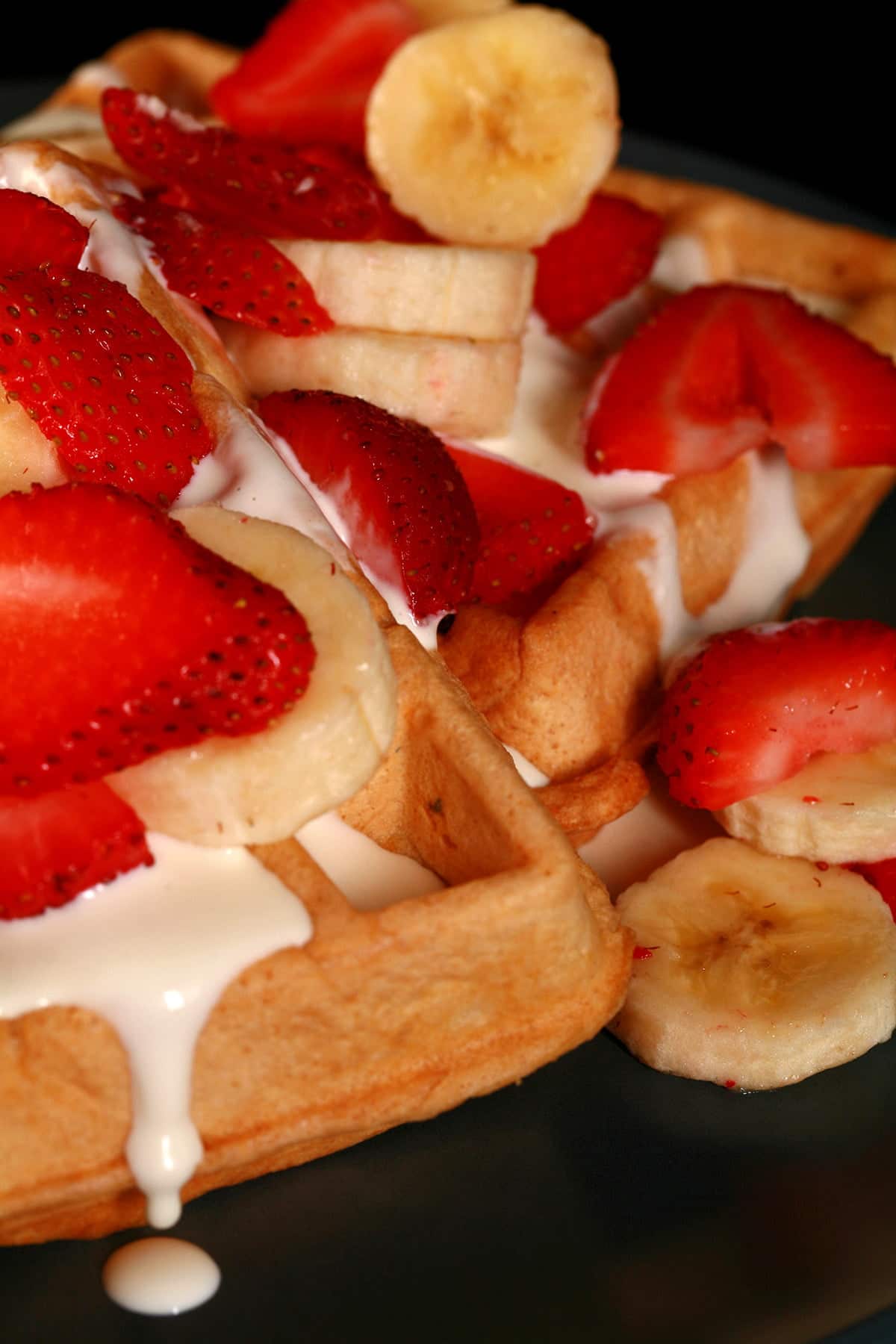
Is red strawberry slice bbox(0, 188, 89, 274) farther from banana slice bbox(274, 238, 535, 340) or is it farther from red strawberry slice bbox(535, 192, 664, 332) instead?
red strawberry slice bbox(535, 192, 664, 332)

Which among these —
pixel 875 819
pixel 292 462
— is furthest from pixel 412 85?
pixel 875 819

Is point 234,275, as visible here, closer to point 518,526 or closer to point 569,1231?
point 518,526

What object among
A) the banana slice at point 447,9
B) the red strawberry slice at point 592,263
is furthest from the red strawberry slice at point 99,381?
the banana slice at point 447,9

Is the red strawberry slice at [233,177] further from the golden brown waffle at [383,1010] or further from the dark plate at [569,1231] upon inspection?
the dark plate at [569,1231]

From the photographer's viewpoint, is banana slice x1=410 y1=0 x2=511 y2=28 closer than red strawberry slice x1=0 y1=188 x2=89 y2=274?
No

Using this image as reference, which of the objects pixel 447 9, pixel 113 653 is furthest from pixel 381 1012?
pixel 447 9

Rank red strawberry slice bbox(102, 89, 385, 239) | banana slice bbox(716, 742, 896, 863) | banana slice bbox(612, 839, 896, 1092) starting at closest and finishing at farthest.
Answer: banana slice bbox(612, 839, 896, 1092)
banana slice bbox(716, 742, 896, 863)
red strawberry slice bbox(102, 89, 385, 239)

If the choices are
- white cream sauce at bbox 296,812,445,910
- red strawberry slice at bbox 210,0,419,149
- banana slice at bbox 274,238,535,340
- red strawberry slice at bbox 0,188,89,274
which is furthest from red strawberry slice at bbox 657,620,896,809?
red strawberry slice at bbox 210,0,419,149
